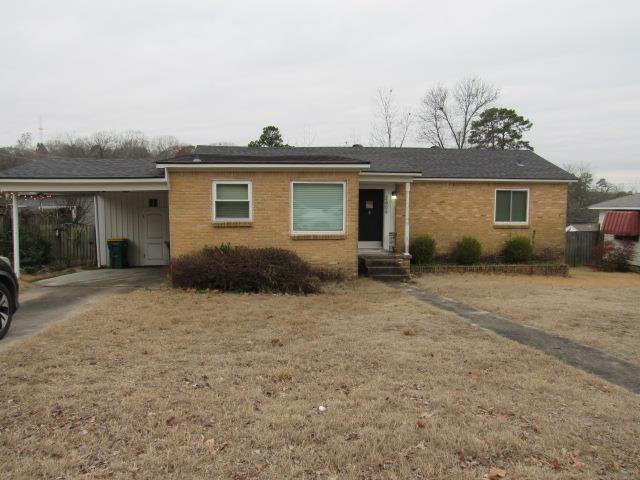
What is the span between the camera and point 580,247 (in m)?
19.6

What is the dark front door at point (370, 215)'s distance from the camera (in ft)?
51.3

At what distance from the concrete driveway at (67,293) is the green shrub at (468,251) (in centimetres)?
957

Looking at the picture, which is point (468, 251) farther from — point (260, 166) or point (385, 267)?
point (260, 166)

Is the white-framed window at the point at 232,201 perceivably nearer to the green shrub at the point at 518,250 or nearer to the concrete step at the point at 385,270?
the concrete step at the point at 385,270

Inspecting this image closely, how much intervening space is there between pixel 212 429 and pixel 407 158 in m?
15.3

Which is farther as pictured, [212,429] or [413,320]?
[413,320]

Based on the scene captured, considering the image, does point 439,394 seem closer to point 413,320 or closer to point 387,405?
point 387,405

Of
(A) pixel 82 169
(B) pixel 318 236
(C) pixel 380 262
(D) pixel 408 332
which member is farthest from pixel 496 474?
(A) pixel 82 169

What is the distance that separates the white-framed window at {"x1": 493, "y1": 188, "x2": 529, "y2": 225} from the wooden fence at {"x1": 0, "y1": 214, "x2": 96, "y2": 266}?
14344 mm

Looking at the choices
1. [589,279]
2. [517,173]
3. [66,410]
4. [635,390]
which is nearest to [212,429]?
[66,410]

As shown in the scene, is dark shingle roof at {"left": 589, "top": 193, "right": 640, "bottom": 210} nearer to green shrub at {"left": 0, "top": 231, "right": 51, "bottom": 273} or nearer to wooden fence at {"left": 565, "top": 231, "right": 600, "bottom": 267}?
wooden fence at {"left": 565, "top": 231, "right": 600, "bottom": 267}

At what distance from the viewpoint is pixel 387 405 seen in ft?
13.6

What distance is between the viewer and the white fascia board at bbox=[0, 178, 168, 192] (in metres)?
12.1

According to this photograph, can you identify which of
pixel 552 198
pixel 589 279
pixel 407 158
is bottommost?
pixel 589 279
